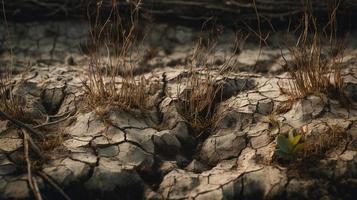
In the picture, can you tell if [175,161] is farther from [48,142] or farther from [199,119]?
[48,142]

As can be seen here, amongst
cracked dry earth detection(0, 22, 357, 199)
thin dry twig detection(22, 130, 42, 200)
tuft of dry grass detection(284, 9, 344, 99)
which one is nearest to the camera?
thin dry twig detection(22, 130, 42, 200)

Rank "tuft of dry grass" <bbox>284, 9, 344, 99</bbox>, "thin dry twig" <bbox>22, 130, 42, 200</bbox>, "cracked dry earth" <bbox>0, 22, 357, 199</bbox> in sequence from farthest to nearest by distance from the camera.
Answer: "tuft of dry grass" <bbox>284, 9, 344, 99</bbox> → "cracked dry earth" <bbox>0, 22, 357, 199</bbox> → "thin dry twig" <bbox>22, 130, 42, 200</bbox>

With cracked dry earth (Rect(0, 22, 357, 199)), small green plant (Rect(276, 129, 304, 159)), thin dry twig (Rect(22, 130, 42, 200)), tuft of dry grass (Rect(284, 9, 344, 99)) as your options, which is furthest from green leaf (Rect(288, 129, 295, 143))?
thin dry twig (Rect(22, 130, 42, 200))

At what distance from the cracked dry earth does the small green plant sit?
67 millimetres

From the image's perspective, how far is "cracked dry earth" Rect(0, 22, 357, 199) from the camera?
2.50 m

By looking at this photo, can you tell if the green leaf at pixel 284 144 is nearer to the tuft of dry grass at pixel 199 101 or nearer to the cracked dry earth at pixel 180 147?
the cracked dry earth at pixel 180 147

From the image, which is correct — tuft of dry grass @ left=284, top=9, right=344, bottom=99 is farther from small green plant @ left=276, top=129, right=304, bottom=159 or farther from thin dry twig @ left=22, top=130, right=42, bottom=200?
thin dry twig @ left=22, top=130, right=42, bottom=200

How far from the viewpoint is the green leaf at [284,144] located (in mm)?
2568

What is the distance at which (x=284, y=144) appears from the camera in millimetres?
2582

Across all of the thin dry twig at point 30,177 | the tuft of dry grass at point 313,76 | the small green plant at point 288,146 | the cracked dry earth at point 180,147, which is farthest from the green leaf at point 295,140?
the thin dry twig at point 30,177

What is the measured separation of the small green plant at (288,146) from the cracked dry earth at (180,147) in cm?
7

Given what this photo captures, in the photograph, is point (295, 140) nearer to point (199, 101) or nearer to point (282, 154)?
point (282, 154)

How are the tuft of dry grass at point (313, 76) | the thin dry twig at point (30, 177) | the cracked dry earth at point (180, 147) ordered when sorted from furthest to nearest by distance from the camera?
the tuft of dry grass at point (313, 76), the cracked dry earth at point (180, 147), the thin dry twig at point (30, 177)

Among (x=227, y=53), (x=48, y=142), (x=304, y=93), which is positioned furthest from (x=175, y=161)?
(x=227, y=53)
